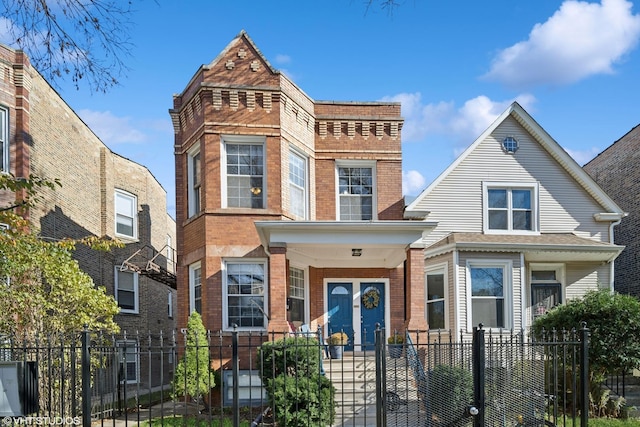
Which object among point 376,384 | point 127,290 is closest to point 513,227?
point 376,384

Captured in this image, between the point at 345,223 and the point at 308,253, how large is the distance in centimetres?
228

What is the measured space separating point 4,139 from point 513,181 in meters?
14.1

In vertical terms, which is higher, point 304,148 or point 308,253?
point 304,148

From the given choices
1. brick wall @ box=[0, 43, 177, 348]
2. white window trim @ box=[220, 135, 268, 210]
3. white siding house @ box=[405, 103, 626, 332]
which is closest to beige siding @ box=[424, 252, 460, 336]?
white siding house @ box=[405, 103, 626, 332]

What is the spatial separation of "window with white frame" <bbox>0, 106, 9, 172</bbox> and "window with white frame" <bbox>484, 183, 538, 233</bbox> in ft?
43.2

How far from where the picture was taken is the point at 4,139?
15.5 m

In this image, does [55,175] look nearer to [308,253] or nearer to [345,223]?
[308,253]

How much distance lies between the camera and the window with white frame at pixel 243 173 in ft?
52.6

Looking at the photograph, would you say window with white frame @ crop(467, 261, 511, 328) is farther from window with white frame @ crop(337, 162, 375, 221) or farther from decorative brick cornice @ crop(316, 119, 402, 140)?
decorative brick cornice @ crop(316, 119, 402, 140)

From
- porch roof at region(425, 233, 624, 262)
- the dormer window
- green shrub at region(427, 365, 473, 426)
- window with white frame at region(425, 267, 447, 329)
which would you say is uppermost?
the dormer window

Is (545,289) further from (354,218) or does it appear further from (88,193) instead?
(88,193)

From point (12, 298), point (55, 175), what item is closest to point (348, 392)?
point (12, 298)

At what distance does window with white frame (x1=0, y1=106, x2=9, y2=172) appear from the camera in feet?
50.7

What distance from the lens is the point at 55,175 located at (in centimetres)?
1788
